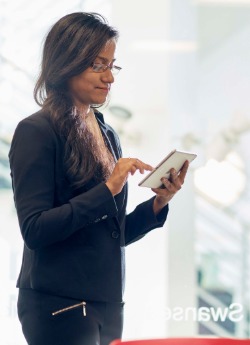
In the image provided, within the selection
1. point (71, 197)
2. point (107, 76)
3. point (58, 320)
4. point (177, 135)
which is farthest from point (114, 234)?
point (177, 135)

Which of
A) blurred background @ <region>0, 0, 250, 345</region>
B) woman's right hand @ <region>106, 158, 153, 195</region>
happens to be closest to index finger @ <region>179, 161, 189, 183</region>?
woman's right hand @ <region>106, 158, 153, 195</region>

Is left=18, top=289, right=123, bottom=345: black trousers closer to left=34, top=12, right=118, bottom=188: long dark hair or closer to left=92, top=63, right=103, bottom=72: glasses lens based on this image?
left=34, top=12, right=118, bottom=188: long dark hair

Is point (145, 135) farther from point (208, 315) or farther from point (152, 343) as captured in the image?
point (152, 343)

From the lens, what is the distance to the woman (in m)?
1.95

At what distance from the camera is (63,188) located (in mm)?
2018

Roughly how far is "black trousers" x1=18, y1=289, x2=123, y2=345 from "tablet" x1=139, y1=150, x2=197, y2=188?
0.33 metres

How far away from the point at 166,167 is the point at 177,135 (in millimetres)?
1825

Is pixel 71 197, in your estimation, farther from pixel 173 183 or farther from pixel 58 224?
pixel 173 183

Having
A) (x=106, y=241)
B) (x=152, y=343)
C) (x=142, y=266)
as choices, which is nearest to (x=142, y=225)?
(x=106, y=241)

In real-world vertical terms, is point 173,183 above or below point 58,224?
above

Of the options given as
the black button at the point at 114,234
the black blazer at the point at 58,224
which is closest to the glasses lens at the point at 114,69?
the black blazer at the point at 58,224

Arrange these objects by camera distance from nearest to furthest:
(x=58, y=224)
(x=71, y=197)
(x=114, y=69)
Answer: (x=58, y=224)
(x=71, y=197)
(x=114, y=69)

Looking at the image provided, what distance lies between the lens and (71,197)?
2.03 metres

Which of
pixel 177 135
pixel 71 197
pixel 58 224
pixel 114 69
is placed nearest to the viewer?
pixel 58 224
